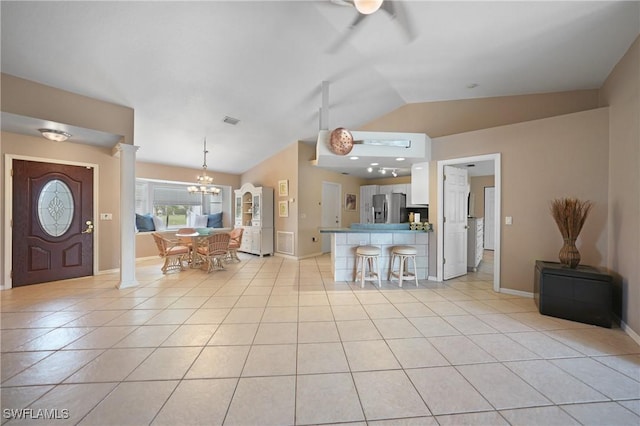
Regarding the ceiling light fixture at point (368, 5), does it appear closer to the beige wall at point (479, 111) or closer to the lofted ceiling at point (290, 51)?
the lofted ceiling at point (290, 51)

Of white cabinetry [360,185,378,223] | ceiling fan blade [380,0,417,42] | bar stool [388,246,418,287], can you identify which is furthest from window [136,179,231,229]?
ceiling fan blade [380,0,417,42]

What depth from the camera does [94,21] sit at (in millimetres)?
2451

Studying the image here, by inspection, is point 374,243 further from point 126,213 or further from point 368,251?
point 126,213

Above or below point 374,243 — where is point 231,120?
above

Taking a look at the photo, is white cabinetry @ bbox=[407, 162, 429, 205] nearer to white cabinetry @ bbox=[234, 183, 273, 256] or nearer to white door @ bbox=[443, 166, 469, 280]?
white door @ bbox=[443, 166, 469, 280]

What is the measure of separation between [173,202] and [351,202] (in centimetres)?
555

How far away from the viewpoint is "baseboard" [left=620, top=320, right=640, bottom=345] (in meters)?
2.28

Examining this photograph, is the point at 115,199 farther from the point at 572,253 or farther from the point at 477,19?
the point at 572,253

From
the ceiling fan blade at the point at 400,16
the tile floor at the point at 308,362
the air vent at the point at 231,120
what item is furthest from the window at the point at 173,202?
the ceiling fan blade at the point at 400,16

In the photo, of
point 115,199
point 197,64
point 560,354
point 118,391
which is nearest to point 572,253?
point 560,354

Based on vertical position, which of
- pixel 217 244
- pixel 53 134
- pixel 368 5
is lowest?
pixel 217 244

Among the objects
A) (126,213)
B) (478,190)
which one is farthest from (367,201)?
(126,213)

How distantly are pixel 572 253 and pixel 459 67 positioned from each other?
2790 millimetres

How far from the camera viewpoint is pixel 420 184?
4672 millimetres
